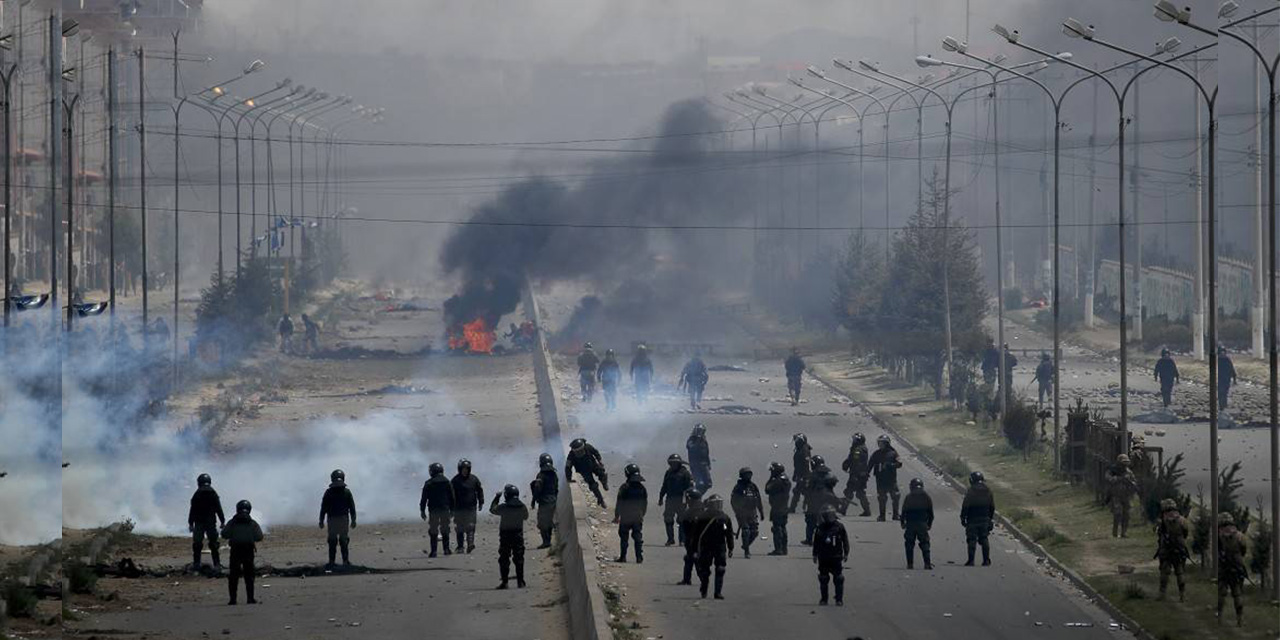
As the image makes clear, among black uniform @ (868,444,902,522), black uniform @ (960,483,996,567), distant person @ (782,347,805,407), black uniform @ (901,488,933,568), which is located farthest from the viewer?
distant person @ (782,347,805,407)

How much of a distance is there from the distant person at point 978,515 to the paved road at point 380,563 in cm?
439

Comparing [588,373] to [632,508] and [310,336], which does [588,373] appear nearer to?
[632,508]

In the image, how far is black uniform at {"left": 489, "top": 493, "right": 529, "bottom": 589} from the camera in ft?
67.7

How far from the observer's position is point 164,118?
335ft

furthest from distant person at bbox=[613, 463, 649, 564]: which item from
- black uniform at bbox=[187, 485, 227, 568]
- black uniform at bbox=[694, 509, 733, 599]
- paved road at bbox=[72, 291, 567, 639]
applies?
black uniform at bbox=[187, 485, 227, 568]

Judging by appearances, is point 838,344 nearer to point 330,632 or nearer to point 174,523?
point 174,523

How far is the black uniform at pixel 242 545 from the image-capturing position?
2002cm

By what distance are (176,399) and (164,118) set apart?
59.3 meters

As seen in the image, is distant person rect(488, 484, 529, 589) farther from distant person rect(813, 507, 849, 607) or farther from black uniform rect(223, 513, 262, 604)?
distant person rect(813, 507, 849, 607)

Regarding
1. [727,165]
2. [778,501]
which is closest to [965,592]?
[778,501]

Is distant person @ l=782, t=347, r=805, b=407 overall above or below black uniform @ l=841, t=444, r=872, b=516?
above

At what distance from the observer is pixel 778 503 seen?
74.0ft

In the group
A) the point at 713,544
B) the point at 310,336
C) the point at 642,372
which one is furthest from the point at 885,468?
the point at 310,336

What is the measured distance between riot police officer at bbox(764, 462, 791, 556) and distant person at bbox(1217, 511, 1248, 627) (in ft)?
17.9
